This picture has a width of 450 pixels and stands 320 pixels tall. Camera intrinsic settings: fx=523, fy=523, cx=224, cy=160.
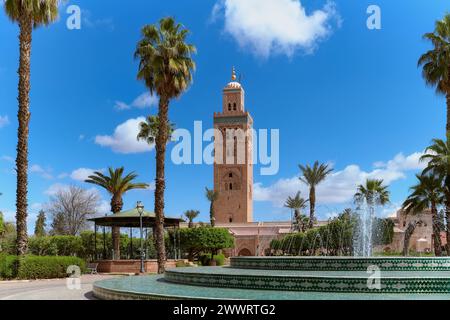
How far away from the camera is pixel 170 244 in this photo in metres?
46.7

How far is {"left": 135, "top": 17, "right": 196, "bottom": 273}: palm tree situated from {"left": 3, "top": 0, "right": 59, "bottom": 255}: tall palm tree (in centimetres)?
445

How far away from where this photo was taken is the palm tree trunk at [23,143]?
2142 cm

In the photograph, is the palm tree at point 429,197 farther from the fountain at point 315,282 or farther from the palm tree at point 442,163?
the fountain at point 315,282

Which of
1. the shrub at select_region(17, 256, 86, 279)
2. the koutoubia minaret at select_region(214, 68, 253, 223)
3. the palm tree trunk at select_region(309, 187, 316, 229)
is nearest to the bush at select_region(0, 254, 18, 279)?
the shrub at select_region(17, 256, 86, 279)

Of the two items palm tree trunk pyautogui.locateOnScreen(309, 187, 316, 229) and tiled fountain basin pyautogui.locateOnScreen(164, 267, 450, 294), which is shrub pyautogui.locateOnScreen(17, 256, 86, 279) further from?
palm tree trunk pyautogui.locateOnScreen(309, 187, 316, 229)

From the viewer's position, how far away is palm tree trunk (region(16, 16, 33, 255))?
2142cm

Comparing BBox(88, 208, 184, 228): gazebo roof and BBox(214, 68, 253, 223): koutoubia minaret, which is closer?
BBox(88, 208, 184, 228): gazebo roof

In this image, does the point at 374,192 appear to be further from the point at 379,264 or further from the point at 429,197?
the point at 379,264

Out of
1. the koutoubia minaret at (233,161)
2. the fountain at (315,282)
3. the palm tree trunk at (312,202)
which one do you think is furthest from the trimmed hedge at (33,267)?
the koutoubia minaret at (233,161)

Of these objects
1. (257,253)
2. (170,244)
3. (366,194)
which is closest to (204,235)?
(170,244)

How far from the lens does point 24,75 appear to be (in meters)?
22.2

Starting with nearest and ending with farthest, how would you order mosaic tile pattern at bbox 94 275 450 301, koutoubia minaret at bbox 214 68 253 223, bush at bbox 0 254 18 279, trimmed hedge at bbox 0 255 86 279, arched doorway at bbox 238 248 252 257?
1. mosaic tile pattern at bbox 94 275 450 301
2. bush at bbox 0 254 18 279
3. trimmed hedge at bbox 0 255 86 279
4. arched doorway at bbox 238 248 252 257
5. koutoubia minaret at bbox 214 68 253 223

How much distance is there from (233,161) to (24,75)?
212 feet
